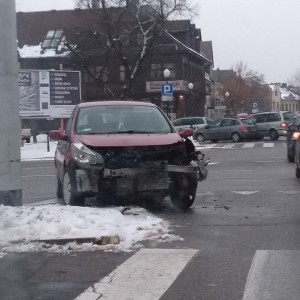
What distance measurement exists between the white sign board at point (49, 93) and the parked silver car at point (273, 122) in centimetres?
1175

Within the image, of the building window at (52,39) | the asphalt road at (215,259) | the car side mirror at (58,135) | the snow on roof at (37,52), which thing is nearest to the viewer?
the asphalt road at (215,259)

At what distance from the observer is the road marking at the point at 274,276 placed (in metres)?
6.05

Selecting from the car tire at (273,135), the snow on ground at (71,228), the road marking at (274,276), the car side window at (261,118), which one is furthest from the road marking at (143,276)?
the car side window at (261,118)

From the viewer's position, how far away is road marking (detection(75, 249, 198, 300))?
614cm

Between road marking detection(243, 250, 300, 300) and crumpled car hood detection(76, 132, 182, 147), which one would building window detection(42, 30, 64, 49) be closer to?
crumpled car hood detection(76, 132, 182, 147)

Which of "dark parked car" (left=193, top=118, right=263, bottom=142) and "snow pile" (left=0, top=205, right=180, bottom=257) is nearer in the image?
"snow pile" (left=0, top=205, right=180, bottom=257)

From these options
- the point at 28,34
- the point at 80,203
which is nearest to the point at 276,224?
the point at 80,203

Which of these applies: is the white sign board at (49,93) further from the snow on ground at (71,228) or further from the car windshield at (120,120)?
the snow on ground at (71,228)

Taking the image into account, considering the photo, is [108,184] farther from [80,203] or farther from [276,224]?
[276,224]

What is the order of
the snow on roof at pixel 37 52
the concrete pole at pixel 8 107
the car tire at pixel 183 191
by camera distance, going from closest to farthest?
the concrete pole at pixel 8 107, the car tire at pixel 183 191, the snow on roof at pixel 37 52

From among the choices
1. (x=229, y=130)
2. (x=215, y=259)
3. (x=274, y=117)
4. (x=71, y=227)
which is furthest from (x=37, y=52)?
(x=215, y=259)

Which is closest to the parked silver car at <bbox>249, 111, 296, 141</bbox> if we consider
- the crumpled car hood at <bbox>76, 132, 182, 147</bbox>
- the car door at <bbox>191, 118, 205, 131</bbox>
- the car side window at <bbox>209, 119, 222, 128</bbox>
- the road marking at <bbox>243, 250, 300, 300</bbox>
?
the car side window at <bbox>209, 119, 222, 128</bbox>

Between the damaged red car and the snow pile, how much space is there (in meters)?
0.80

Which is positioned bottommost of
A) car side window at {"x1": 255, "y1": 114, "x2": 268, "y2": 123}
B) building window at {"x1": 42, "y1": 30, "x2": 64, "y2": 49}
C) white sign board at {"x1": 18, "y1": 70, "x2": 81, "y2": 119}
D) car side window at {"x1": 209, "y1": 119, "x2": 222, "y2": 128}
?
car side window at {"x1": 209, "y1": 119, "x2": 222, "y2": 128}
